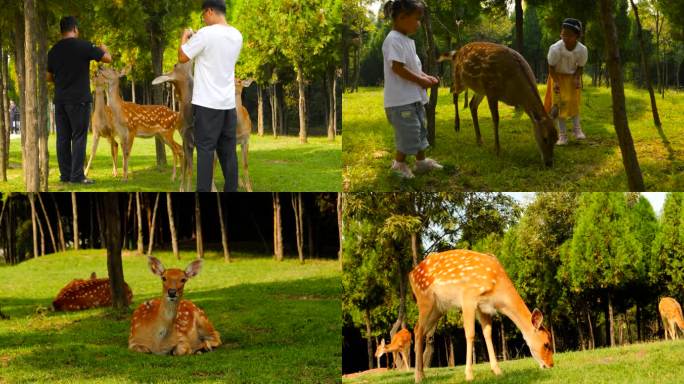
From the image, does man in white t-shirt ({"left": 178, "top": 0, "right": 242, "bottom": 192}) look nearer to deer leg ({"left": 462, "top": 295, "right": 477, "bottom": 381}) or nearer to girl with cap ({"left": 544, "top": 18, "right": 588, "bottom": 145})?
deer leg ({"left": 462, "top": 295, "right": 477, "bottom": 381})

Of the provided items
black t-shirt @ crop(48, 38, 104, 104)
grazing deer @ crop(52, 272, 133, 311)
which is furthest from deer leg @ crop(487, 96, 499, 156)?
grazing deer @ crop(52, 272, 133, 311)

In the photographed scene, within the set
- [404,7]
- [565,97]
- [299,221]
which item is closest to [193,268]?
[299,221]

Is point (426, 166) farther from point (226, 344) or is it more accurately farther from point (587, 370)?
point (226, 344)

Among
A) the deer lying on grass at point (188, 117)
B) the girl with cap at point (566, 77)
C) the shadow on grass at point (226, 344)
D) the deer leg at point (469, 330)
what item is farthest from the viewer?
the deer lying on grass at point (188, 117)

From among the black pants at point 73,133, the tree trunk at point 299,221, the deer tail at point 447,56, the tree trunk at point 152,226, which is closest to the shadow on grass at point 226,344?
the tree trunk at point 299,221

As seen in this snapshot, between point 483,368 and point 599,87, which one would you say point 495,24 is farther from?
point 483,368

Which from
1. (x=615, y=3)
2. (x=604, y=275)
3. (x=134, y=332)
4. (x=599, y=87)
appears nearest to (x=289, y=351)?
(x=134, y=332)

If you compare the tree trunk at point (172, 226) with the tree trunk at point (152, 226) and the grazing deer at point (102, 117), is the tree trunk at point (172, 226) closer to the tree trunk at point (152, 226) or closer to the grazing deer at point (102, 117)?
the tree trunk at point (152, 226)

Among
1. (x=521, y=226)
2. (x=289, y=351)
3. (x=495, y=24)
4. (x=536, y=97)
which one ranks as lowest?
(x=289, y=351)

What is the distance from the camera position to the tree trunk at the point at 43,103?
33.0ft

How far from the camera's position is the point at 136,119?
10.5m

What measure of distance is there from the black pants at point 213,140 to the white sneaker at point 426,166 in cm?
173

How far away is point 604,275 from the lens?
9.82 meters

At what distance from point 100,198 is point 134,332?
71.2 inches
